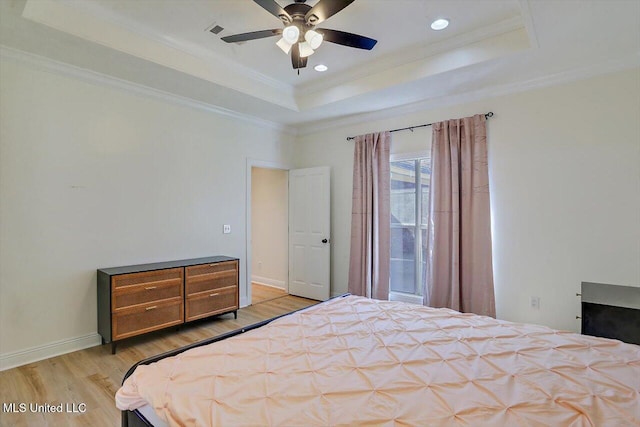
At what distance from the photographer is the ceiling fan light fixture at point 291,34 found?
2.18 metres

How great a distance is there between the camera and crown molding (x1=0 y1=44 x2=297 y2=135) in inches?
108

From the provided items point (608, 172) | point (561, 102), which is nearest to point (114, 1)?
point (561, 102)

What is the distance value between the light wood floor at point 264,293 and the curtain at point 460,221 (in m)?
2.46

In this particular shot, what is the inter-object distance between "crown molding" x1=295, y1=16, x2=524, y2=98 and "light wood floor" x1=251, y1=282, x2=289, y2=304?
10.1 ft

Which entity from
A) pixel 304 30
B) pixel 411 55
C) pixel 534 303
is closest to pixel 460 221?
pixel 534 303

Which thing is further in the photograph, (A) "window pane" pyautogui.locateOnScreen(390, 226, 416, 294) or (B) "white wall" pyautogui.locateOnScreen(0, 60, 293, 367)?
(A) "window pane" pyautogui.locateOnScreen(390, 226, 416, 294)

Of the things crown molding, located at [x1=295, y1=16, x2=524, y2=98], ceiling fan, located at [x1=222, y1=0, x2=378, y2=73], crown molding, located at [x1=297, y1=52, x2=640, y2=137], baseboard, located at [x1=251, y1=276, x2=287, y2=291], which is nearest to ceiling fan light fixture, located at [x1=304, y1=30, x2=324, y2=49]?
ceiling fan, located at [x1=222, y1=0, x2=378, y2=73]

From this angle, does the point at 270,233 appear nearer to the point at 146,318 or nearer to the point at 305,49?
the point at 146,318

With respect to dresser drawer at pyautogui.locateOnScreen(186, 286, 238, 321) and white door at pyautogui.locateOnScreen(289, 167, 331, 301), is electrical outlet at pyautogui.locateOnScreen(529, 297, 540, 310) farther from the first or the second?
dresser drawer at pyautogui.locateOnScreen(186, 286, 238, 321)

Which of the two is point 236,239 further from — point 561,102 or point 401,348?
point 561,102

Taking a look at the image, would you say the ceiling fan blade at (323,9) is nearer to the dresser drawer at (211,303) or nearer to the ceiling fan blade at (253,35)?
the ceiling fan blade at (253,35)

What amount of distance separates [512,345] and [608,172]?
2334 millimetres

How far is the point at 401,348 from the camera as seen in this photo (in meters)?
1.66

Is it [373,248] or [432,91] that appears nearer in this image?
[432,91]
